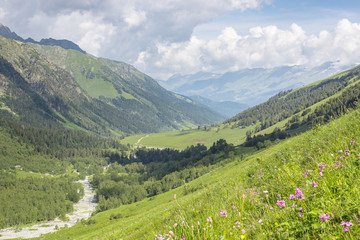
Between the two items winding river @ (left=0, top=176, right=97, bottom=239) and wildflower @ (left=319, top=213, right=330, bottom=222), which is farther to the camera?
winding river @ (left=0, top=176, right=97, bottom=239)

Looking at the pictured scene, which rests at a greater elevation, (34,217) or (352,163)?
(352,163)

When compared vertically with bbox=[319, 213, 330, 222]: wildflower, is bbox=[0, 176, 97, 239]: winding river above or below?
below

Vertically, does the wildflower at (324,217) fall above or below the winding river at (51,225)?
above

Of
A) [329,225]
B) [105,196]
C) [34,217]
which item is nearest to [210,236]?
[329,225]

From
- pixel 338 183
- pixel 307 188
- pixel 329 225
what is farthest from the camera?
pixel 307 188

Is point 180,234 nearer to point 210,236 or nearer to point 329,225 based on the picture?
point 210,236

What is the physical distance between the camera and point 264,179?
405 inches

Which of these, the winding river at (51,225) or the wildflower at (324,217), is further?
the winding river at (51,225)

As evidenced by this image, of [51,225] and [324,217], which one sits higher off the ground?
[324,217]

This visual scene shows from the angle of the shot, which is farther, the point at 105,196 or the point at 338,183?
the point at 105,196

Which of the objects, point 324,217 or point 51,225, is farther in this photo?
Answer: point 51,225

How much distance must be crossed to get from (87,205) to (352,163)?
208734 millimetres

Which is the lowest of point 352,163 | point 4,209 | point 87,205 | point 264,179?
point 87,205

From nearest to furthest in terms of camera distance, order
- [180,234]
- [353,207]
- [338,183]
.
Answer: [353,207] < [338,183] < [180,234]
